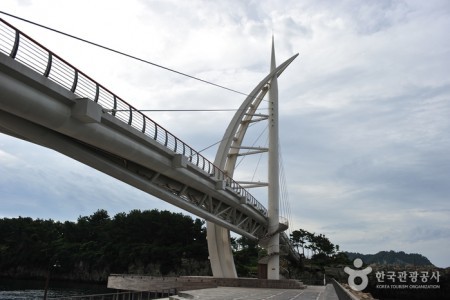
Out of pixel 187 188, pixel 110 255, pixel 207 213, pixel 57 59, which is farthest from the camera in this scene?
pixel 110 255

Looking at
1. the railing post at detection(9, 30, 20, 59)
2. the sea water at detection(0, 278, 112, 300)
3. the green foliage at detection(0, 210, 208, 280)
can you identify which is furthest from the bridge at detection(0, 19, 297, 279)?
the green foliage at detection(0, 210, 208, 280)

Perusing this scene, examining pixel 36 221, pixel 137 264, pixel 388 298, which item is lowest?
pixel 388 298

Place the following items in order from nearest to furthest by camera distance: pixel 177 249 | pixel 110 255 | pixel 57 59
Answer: pixel 57 59 < pixel 177 249 < pixel 110 255

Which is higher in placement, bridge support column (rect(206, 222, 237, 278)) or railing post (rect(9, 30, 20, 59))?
railing post (rect(9, 30, 20, 59))

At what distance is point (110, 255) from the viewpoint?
95188 millimetres

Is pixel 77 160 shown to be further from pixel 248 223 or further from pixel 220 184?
pixel 248 223

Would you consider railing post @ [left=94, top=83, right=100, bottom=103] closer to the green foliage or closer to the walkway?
the walkway

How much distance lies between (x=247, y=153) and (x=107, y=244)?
62698mm

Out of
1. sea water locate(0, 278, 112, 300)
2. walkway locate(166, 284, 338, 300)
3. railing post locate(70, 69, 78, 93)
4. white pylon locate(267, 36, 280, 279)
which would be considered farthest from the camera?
sea water locate(0, 278, 112, 300)

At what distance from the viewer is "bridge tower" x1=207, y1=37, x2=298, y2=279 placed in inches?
1688

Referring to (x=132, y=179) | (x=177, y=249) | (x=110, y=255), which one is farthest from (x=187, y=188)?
(x=110, y=255)

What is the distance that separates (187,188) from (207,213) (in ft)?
10.4

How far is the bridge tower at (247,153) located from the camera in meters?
42.9

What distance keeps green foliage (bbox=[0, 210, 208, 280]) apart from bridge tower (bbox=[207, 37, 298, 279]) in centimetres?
3801
